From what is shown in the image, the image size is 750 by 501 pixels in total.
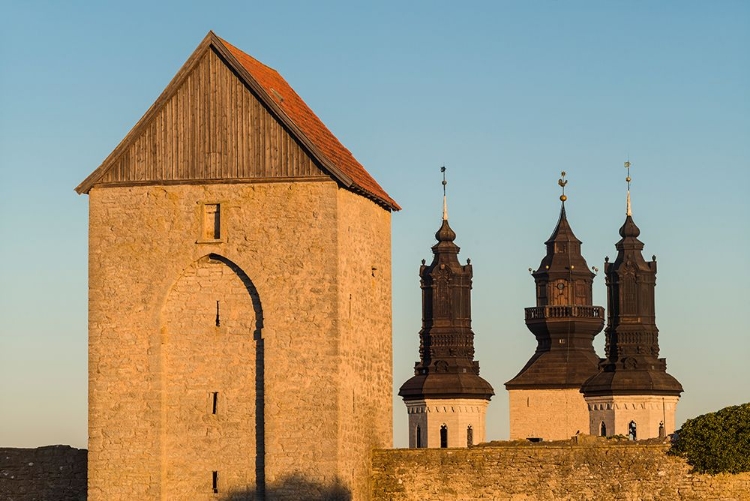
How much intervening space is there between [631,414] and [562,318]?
5.64 m

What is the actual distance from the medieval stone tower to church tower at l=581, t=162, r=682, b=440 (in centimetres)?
3859

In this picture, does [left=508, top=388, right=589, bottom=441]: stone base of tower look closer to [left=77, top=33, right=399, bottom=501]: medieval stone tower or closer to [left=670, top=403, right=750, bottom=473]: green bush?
[left=77, top=33, right=399, bottom=501]: medieval stone tower

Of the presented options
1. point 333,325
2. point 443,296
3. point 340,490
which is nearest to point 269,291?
point 333,325

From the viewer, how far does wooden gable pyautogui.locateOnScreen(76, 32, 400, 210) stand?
3102 cm

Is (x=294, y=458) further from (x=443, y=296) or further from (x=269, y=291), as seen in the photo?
(x=443, y=296)

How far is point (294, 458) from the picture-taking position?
30594 mm

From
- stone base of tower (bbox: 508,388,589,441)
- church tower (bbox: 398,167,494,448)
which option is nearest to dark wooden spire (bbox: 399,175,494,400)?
church tower (bbox: 398,167,494,448)

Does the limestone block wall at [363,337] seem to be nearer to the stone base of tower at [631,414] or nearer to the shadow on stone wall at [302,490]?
the shadow on stone wall at [302,490]

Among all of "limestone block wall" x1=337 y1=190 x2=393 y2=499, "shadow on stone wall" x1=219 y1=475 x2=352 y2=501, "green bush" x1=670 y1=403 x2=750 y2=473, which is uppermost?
"limestone block wall" x1=337 y1=190 x2=393 y2=499

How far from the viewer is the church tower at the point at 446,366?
249 feet

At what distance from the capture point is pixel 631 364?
231 ft

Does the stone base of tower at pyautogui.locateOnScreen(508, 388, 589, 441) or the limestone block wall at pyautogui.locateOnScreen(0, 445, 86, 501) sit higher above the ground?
the stone base of tower at pyautogui.locateOnScreen(508, 388, 589, 441)

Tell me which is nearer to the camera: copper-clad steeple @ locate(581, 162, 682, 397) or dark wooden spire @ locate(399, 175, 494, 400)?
copper-clad steeple @ locate(581, 162, 682, 397)

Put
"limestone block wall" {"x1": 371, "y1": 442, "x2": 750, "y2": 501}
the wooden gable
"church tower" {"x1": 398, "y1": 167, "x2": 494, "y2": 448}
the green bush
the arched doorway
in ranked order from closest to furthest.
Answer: the green bush < "limestone block wall" {"x1": 371, "y1": 442, "x2": 750, "y2": 501} < the arched doorway < the wooden gable < "church tower" {"x1": 398, "y1": 167, "x2": 494, "y2": 448}
